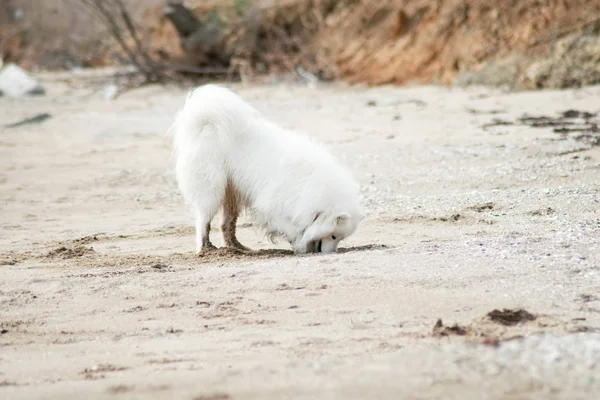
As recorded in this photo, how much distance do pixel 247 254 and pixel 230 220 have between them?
0.56 meters

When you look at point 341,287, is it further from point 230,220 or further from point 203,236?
point 230,220

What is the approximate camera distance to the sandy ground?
375 centimetres

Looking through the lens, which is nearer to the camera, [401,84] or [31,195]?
[31,195]

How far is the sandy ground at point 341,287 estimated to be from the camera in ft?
12.3

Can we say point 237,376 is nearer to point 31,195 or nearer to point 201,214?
point 201,214

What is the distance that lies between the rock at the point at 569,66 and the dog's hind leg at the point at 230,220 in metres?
8.55

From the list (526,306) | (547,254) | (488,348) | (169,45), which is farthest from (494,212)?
(169,45)

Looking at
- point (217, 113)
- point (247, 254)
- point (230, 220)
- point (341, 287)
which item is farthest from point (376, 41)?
point (341, 287)

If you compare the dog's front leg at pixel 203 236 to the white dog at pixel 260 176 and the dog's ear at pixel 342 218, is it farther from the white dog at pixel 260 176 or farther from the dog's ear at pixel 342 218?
the dog's ear at pixel 342 218

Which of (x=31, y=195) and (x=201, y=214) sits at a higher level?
(x=201, y=214)

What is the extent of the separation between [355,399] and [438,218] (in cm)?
442

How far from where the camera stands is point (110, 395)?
12.3 feet

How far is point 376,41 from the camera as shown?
18.8 m

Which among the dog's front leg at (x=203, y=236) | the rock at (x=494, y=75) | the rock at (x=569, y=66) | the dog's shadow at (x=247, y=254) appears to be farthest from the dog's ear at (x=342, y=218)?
the rock at (x=494, y=75)
